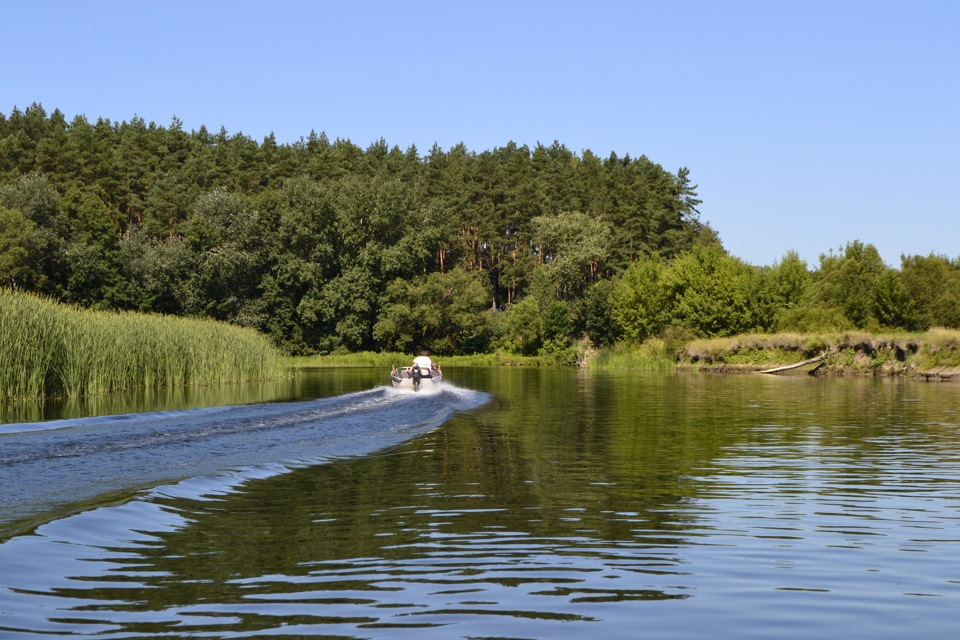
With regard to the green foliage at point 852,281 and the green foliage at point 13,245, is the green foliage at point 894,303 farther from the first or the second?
the green foliage at point 13,245

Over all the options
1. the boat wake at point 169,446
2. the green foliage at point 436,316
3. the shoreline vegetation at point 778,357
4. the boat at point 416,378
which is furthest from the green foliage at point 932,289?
the boat wake at point 169,446

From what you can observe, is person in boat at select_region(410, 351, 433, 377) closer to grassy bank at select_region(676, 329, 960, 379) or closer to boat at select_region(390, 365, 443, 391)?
boat at select_region(390, 365, 443, 391)

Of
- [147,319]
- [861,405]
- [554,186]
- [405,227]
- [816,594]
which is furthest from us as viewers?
[554,186]

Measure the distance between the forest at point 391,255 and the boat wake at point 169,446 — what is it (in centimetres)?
5594

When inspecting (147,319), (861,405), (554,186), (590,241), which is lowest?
(861,405)

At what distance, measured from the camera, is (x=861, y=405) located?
106ft

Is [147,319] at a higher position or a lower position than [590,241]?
lower

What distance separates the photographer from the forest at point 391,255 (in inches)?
3253

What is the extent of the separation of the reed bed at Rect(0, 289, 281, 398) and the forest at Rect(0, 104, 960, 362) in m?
41.2

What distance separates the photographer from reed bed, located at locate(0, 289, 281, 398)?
2852 centimetres

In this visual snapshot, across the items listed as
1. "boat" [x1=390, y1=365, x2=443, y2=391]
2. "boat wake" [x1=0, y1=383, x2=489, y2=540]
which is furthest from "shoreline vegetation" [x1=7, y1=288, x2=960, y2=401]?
"boat" [x1=390, y1=365, x2=443, y2=391]

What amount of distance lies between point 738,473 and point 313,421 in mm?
12982

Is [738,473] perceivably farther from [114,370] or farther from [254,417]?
[114,370]

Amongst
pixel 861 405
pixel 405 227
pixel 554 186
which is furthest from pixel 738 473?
pixel 554 186
